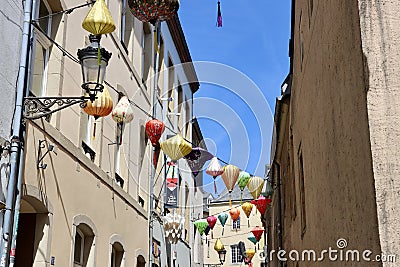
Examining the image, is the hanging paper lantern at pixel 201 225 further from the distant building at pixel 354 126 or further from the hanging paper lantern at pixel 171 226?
the distant building at pixel 354 126

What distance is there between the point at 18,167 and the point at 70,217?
2.56m

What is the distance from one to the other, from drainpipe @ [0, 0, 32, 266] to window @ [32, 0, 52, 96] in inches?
33.9

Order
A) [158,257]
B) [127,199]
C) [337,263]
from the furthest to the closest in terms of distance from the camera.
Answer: [158,257] < [127,199] < [337,263]

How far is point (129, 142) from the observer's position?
1496 centimetres

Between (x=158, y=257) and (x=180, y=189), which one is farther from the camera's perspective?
(x=180, y=189)

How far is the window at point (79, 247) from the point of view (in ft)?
35.5

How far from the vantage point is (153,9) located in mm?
8258

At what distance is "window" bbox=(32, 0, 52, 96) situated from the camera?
30.3 feet

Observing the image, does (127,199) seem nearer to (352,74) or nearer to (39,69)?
(39,69)

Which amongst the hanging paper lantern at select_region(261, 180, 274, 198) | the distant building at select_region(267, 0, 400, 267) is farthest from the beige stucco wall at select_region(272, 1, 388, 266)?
the hanging paper lantern at select_region(261, 180, 274, 198)

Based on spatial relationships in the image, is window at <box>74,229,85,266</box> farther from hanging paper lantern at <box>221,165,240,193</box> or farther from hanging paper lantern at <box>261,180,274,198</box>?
hanging paper lantern at <box>261,180,274,198</box>

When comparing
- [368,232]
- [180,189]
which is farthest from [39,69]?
[180,189]

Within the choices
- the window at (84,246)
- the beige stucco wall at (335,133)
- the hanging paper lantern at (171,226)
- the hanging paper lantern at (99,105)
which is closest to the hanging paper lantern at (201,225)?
the hanging paper lantern at (171,226)

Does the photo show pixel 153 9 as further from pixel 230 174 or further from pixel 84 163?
pixel 230 174
